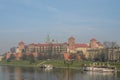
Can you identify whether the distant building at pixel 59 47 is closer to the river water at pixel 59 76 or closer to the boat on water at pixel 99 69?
the boat on water at pixel 99 69

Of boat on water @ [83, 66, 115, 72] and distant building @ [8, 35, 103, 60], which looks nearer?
boat on water @ [83, 66, 115, 72]

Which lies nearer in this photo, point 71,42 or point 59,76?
point 59,76

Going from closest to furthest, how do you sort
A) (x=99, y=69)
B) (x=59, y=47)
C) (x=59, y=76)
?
(x=59, y=76)
(x=99, y=69)
(x=59, y=47)

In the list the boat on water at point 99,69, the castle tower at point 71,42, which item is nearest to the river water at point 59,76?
the boat on water at point 99,69

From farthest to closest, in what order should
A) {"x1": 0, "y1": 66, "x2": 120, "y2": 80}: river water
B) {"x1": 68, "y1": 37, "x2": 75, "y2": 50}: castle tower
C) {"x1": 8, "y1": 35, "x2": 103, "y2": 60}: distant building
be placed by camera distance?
{"x1": 68, "y1": 37, "x2": 75, "y2": 50}: castle tower → {"x1": 8, "y1": 35, "x2": 103, "y2": 60}: distant building → {"x1": 0, "y1": 66, "x2": 120, "y2": 80}: river water

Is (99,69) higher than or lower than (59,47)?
lower

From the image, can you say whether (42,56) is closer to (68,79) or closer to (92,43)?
(92,43)

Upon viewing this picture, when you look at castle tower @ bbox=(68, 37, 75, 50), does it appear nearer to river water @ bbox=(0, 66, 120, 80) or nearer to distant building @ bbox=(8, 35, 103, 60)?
distant building @ bbox=(8, 35, 103, 60)

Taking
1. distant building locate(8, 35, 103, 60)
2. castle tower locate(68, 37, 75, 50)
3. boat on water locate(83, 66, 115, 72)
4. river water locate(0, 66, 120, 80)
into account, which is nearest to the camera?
river water locate(0, 66, 120, 80)

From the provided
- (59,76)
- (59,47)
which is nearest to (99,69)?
(59,76)

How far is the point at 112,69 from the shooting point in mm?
67438

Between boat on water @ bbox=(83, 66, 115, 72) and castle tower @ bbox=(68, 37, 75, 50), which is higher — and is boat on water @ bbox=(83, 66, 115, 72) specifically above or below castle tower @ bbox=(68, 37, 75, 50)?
below

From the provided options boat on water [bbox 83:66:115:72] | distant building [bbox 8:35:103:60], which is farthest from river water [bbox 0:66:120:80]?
distant building [bbox 8:35:103:60]

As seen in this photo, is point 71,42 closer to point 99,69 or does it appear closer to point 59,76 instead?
point 99,69
